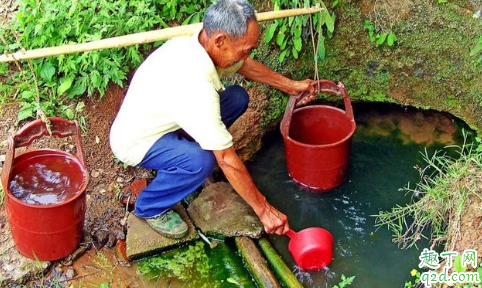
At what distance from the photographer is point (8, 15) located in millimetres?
4902

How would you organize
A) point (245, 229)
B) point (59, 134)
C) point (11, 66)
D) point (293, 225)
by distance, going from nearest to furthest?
point (59, 134) < point (245, 229) < point (293, 225) < point (11, 66)

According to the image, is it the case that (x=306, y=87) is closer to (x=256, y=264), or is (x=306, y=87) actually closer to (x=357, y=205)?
(x=357, y=205)

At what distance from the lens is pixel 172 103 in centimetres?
350

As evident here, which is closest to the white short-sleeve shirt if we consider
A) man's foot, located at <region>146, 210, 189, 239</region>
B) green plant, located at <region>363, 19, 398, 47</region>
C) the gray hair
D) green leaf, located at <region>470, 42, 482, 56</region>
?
the gray hair

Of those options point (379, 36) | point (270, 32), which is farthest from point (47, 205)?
Result: point (379, 36)

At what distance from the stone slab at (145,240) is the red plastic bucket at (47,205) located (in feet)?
1.10

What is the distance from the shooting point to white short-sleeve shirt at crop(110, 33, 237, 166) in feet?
11.2

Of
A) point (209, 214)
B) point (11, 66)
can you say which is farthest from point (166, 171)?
point (11, 66)

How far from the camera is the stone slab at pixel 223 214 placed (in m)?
4.15

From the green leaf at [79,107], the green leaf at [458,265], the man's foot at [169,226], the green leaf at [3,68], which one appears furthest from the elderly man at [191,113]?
the green leaf at [3,68]

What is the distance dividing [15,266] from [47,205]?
20.7 inches

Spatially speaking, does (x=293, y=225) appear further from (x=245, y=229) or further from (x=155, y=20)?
(x=155, y=20)

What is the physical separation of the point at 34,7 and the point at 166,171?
1.79 metres

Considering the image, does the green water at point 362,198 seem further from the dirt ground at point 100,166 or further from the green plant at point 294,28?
the dirt ground at point 100,166
